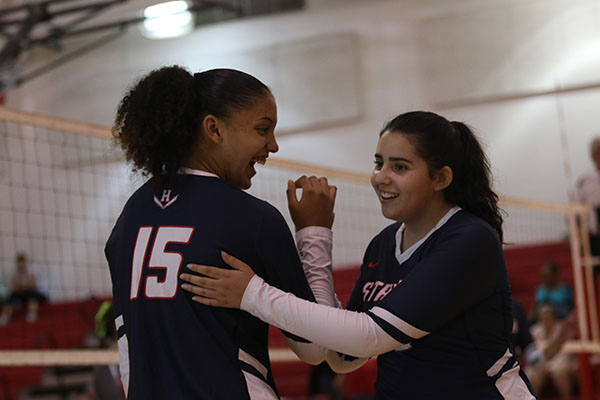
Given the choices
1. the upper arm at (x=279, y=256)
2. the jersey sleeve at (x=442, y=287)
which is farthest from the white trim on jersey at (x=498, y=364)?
the upper arm at (x=279, y=256)

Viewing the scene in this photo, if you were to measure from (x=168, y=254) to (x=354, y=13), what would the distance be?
12731 mm

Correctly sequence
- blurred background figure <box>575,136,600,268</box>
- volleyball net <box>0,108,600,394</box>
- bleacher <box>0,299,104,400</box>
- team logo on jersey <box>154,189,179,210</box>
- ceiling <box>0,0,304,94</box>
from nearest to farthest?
team logo on jersey <box>154,189,179,210</box>, blurred background figure <box>575,136,600,268</box>, bleacher <box>0,299,104,400</box>, volleyball net <box>0,108,600,394</box>, ceiling <box>0,0,304,94</box>

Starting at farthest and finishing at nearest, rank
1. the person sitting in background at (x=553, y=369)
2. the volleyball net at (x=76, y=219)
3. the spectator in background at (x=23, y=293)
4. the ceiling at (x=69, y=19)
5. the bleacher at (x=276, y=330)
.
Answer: the spectator in background at (x=23, y=293) → the ceiling at (x=69, y=19) → the volleyball net at (x=76, y=219) → the bleacher at (x=276, y=330) → the person sitting in background at (x=553, y=369)

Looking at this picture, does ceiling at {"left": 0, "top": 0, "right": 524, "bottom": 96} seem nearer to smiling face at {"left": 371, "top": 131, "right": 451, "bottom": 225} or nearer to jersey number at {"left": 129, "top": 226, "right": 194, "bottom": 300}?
smiling face at {"left": 371, "top": 131, "right": 451, "bottom": 225}

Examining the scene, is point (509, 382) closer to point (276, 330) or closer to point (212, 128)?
point (212, 128)

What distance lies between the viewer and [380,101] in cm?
1386

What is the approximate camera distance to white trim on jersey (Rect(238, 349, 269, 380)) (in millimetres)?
1930

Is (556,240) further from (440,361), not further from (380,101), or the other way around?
(440,361)

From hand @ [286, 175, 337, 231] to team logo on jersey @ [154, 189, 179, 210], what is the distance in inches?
13.4

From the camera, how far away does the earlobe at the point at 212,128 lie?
2020 millimetres

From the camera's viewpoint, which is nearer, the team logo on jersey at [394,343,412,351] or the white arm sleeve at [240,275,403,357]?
the white arm sleeve at [240,275,403,357]

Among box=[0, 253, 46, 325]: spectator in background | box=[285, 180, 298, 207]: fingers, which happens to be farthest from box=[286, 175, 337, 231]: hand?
box=[0, 253, 46, 325]: spectator in background

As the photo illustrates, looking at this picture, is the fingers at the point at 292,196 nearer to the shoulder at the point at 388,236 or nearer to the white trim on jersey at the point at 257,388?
the shoulder at the point at 388,236

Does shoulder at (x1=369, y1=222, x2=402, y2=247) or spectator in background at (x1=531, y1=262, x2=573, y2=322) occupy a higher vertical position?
shoulder at (x1=369, y1=222, x2=402, y2=247)
